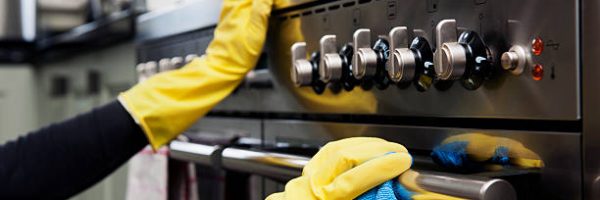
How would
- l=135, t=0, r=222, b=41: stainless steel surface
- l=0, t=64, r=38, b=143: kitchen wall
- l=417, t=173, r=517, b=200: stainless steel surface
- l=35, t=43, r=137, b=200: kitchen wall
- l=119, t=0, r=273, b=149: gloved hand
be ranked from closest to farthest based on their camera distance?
l=417, t=173, r=517, b=200: stainless steel surface → l=119, t=0, r=273, b=149: gloved hand → l=135, t=0, r=222, b=41: stainless steel surface → l=35, t=43, r=137, b=200: kitchen wall → l=0, t=64, r=38, b=143: kitchen wall

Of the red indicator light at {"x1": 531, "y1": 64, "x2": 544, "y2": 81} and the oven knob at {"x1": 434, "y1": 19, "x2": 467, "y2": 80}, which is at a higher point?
the oven knob at {"x1": 434, "y1": 19, "x2": 467, "y2": 80}

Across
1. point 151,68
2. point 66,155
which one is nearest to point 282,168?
point 66,155

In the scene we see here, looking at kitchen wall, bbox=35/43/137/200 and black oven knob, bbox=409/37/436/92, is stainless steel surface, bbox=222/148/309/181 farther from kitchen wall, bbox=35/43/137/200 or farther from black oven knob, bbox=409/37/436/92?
kitchen wall, bbox=35/43/137/200

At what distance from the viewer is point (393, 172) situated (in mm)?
558

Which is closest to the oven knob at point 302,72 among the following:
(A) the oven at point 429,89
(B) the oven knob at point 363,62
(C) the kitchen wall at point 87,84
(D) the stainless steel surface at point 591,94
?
(A) the oven at point 429,89

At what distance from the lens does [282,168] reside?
79 cm

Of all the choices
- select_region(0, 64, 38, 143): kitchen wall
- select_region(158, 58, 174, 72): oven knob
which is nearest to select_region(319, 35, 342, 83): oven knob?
select_region(158, 58, 174, 72): oven knob

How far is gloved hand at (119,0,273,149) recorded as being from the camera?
94 centimetres

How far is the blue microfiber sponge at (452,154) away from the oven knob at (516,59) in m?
0.09

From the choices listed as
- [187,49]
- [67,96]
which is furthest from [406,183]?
[67,96]

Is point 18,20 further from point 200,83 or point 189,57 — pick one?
point 200,83

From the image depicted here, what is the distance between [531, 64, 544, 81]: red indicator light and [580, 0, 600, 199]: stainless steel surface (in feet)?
0.12

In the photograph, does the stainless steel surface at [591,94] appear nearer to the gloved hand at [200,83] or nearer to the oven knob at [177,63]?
the gloved hand at [200,83]

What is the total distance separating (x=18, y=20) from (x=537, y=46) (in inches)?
95.8
